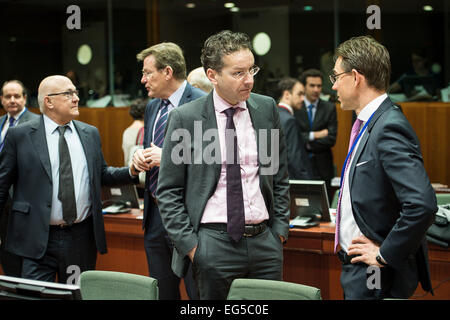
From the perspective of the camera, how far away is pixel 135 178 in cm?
357

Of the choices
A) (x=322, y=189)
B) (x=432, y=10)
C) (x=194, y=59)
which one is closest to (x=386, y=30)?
(x=432, y=10)

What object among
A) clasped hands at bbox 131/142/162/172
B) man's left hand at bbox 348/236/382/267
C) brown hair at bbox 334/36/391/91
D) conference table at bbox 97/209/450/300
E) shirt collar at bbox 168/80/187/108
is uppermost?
brown hair at bbox 334/36/391/91

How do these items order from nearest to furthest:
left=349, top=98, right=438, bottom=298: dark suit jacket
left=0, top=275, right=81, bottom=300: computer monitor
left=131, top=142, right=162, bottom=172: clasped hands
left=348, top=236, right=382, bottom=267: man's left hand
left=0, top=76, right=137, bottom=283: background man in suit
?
left=0, top=275, right=81, bottom=300: computer monitor
left=349, top=98, right=438, bottom=298: dark suit jacket
left=348, top=236, right=382, bottom=267: man's left hand
left=131, top=142, right=162, bottom=172: clasped hands
left=0, top=76, right=137, bottom=283: background man in suit

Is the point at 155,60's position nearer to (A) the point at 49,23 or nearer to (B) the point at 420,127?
(B) the point at 420,127

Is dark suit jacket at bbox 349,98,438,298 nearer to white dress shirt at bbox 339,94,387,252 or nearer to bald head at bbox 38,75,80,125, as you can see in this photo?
white dress shirt at bbox 339,94,387,252

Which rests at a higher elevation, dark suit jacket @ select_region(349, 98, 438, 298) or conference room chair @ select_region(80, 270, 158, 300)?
dark suit jacket @ select_region(349, 98, 438, 298)

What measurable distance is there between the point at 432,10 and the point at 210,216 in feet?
18.7

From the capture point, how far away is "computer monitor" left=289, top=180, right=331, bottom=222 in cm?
382

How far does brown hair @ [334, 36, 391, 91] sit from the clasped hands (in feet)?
3.93

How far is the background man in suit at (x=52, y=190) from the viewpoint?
3223 mm

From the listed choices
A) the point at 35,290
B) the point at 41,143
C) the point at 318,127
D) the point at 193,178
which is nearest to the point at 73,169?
the point at 41,143

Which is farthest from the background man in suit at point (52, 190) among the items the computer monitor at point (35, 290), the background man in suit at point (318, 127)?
the background man in suit at point (318, 127)

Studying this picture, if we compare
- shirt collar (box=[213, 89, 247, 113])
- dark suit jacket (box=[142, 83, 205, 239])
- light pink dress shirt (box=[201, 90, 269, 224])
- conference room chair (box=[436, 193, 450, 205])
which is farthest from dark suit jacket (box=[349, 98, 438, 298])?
conference room chair (box=[436, 193, 450, 205])

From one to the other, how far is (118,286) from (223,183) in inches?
25.4
